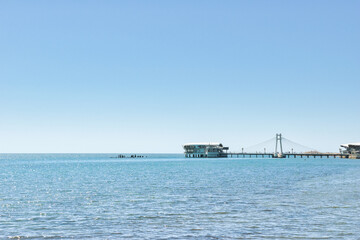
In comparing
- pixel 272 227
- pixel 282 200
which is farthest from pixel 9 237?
pixel 282 200

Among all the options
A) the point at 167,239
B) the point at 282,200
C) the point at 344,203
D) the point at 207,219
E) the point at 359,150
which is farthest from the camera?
the point at 359,150

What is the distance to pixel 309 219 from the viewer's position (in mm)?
24109

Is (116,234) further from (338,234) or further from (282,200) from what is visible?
(282,200)

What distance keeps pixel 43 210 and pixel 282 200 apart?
66.3 feet

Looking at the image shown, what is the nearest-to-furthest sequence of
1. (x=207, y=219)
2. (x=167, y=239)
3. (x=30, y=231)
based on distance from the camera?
(x=167, y=239)
(x=30, y=231)
(x=207, y=219)

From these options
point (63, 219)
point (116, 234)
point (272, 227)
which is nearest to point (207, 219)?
point (272, 227)

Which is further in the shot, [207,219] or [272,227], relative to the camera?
[207,219]

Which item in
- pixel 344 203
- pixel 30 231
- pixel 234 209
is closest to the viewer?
pixel 30 231

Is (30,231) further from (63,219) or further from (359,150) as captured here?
(359,150)

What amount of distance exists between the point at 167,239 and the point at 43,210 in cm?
1338

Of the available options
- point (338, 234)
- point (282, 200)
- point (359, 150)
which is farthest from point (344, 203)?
point (359, 150)

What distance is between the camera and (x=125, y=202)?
31984 millimetres

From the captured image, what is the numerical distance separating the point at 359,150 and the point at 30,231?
20084 centimetres

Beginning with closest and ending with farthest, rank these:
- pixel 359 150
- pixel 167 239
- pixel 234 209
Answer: pixel 167 239 → pixel 234 209 → pixel 359 150
